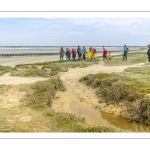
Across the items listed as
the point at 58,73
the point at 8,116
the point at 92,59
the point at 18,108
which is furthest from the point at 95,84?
the point at 92,59

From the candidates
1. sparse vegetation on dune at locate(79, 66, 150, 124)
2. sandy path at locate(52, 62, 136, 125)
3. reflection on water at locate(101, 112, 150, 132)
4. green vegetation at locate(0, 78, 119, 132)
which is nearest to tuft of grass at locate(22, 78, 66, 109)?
green vegetation at locate(0, 78, 119, 132)

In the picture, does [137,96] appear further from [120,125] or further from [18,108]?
[18,108]

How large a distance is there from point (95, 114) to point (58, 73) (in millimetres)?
8609

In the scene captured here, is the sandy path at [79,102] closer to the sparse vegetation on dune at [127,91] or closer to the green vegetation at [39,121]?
the sparse vegetation on dune at [127,91]

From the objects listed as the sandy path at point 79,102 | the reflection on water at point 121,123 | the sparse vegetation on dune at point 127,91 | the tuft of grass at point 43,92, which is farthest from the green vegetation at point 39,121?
the sparse vegetation on dune at point 127,91

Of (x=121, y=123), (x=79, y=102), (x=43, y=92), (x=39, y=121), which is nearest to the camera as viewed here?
(x=39, y=121)

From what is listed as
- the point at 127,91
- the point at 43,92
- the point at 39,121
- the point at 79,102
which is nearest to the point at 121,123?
the point at 127,91

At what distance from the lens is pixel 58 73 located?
2039 cm

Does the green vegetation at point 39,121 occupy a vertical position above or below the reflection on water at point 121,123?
above

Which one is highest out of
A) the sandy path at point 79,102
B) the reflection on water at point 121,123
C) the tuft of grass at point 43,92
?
the tuft of grass at point 43,92

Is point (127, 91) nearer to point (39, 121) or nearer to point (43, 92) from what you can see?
point (43, 92)

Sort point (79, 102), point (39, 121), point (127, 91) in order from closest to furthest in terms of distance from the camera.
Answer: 1. point (39, 121)
2. point (127, 91)
3. point (79, 102)

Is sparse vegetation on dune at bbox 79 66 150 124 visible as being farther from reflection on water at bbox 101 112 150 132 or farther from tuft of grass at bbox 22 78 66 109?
tuft of grass at bbox 22 78 66 109

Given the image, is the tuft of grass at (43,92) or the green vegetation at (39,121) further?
the tuft of grass at (43,92)
